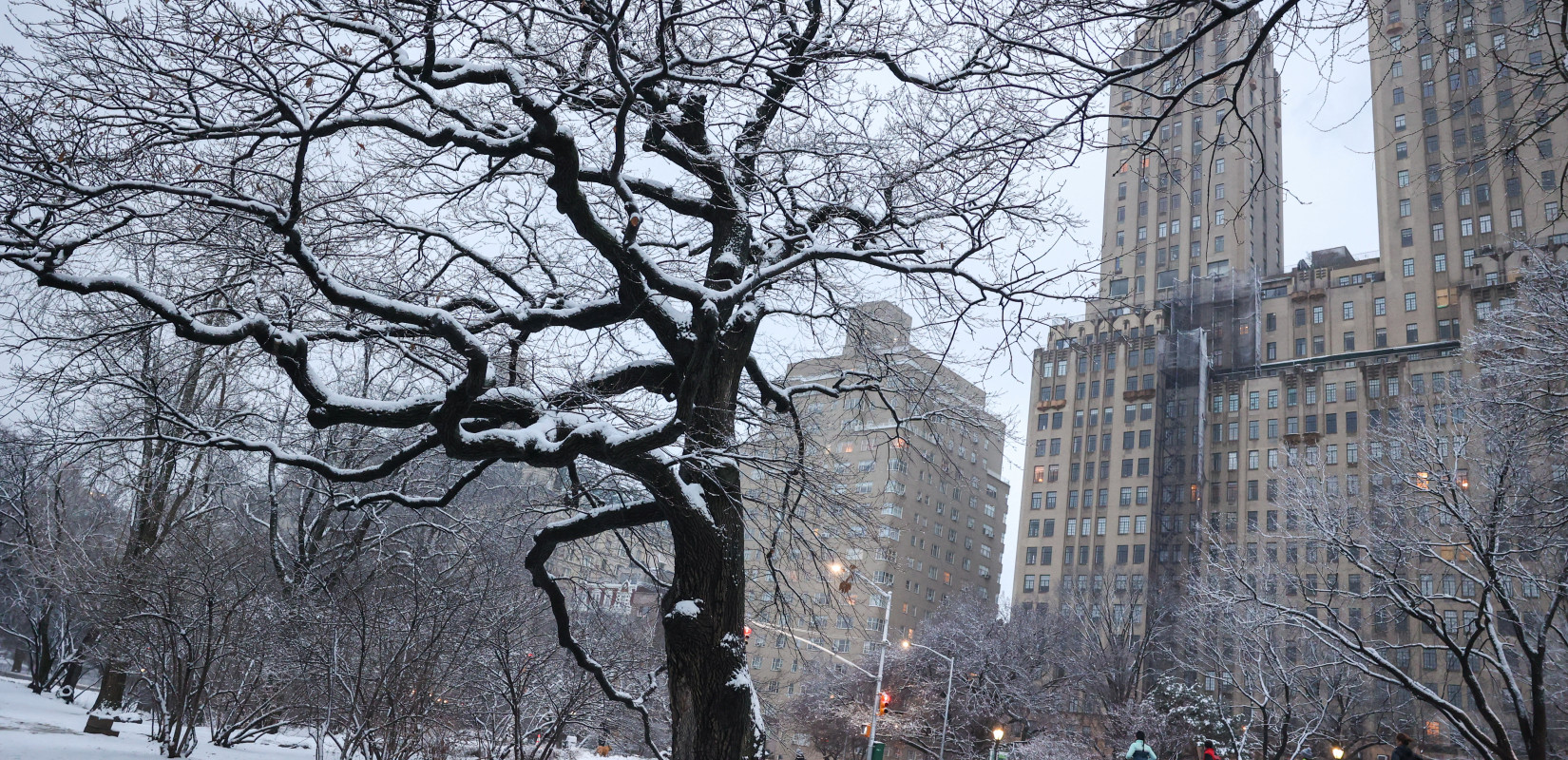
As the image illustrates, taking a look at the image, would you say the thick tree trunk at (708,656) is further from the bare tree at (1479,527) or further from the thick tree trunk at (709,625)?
the bare tree at (1479,527)

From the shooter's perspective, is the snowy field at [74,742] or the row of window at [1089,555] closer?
the snowy field at [74,742]

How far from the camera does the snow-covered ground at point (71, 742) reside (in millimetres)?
13000

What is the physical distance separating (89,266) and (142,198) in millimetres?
1350

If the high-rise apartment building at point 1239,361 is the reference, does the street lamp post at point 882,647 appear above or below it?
below

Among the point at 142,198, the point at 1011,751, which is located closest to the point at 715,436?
the point at 142,198

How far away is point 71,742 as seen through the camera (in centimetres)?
1473

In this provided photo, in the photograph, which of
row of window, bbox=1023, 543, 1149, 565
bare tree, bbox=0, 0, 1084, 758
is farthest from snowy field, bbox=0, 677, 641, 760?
row of window, bbox=1023, 543, 1149, 565

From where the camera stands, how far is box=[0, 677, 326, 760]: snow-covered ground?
512 inches

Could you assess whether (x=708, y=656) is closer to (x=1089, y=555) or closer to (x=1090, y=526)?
(x=1089, y=555)

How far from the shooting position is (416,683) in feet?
43.1

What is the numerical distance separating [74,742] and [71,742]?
8 centimetres

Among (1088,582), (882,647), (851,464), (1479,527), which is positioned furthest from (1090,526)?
(851,464)

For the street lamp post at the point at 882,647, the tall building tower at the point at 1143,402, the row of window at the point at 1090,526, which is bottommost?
the street lamp post at the point at 882,647

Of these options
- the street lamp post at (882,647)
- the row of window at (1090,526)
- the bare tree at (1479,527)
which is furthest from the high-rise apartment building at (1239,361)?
the bare tree at (1479,527)
